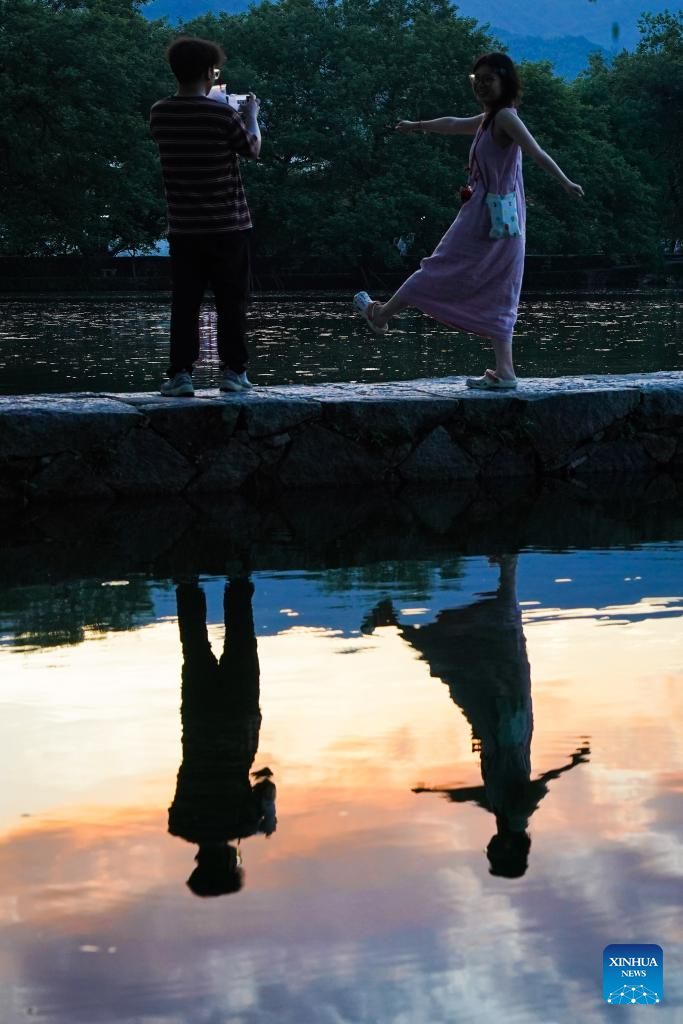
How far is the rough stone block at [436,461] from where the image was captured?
724 cm

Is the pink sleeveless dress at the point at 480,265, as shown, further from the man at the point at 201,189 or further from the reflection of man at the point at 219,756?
the reflection of man at the point at 219,756

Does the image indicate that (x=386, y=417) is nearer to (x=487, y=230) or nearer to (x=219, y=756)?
(x=487, y=230)

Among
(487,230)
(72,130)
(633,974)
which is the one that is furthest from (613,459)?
(72,130)

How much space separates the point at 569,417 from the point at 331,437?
3.82 ft

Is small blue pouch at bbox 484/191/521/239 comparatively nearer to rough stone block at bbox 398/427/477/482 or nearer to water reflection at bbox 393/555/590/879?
rough stone block at bbox 398/427/477/482

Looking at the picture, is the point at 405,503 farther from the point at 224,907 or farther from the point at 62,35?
the point at 62,35

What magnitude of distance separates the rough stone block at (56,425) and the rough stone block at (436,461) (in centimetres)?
129

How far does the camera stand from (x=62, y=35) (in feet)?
127

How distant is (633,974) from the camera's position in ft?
7.22

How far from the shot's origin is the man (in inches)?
267

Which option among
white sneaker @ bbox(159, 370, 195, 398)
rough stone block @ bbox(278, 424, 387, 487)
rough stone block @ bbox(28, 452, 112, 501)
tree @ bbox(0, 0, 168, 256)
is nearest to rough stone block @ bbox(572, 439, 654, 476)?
rough stone block @ bbox(278, 424, 387, 487)

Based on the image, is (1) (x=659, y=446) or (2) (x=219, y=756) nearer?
(2) (x=219, y=756)

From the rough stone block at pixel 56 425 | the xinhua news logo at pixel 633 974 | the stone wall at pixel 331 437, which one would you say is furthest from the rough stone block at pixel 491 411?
the xinhua news logo at pixel 633 974

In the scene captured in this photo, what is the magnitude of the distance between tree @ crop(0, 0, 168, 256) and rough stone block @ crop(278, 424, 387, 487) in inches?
1298
